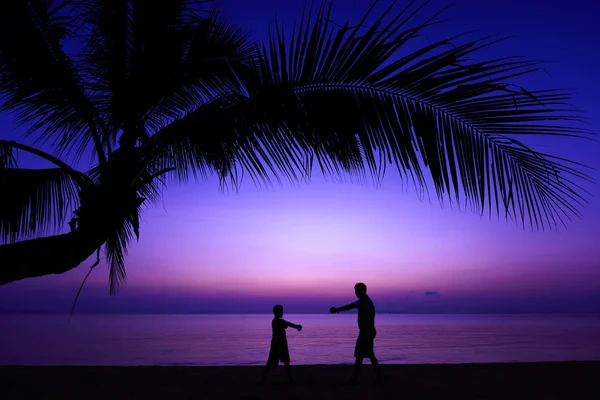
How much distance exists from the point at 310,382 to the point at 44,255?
6.62 metres

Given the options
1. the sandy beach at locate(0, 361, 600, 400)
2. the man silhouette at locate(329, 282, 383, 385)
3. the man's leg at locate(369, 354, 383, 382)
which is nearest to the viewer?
the sandy beach at locate(0, 361, 600, 400)

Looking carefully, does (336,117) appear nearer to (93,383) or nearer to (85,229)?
(85,229)

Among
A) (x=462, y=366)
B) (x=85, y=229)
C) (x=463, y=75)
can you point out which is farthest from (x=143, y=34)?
(x=462, y=366)

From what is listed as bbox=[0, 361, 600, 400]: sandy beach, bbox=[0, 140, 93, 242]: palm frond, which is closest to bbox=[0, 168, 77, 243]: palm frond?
bbox=[0, 140, 93, 242]: palm frond

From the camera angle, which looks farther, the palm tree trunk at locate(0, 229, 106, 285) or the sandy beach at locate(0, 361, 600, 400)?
the sandy beach at locate(0, 361, 600, 400)

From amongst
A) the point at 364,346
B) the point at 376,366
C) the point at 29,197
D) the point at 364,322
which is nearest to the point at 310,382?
the point at 376,366

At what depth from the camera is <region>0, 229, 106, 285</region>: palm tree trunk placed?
2826mm

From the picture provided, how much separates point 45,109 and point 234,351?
944 inches

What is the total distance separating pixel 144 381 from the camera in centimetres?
888

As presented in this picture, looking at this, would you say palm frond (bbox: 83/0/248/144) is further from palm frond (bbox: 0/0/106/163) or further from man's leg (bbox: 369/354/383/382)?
man's leg (bbox: 369/354/383/382)

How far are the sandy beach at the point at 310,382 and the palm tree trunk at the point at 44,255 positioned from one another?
4930 mm

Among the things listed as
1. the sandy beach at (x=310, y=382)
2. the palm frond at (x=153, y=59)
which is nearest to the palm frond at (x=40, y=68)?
the palm frond at (x=153, y=59)

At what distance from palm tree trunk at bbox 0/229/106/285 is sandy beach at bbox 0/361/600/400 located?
4930mm

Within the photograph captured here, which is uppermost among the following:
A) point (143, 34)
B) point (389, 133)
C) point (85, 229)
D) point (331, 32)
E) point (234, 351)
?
point (143, 34)
